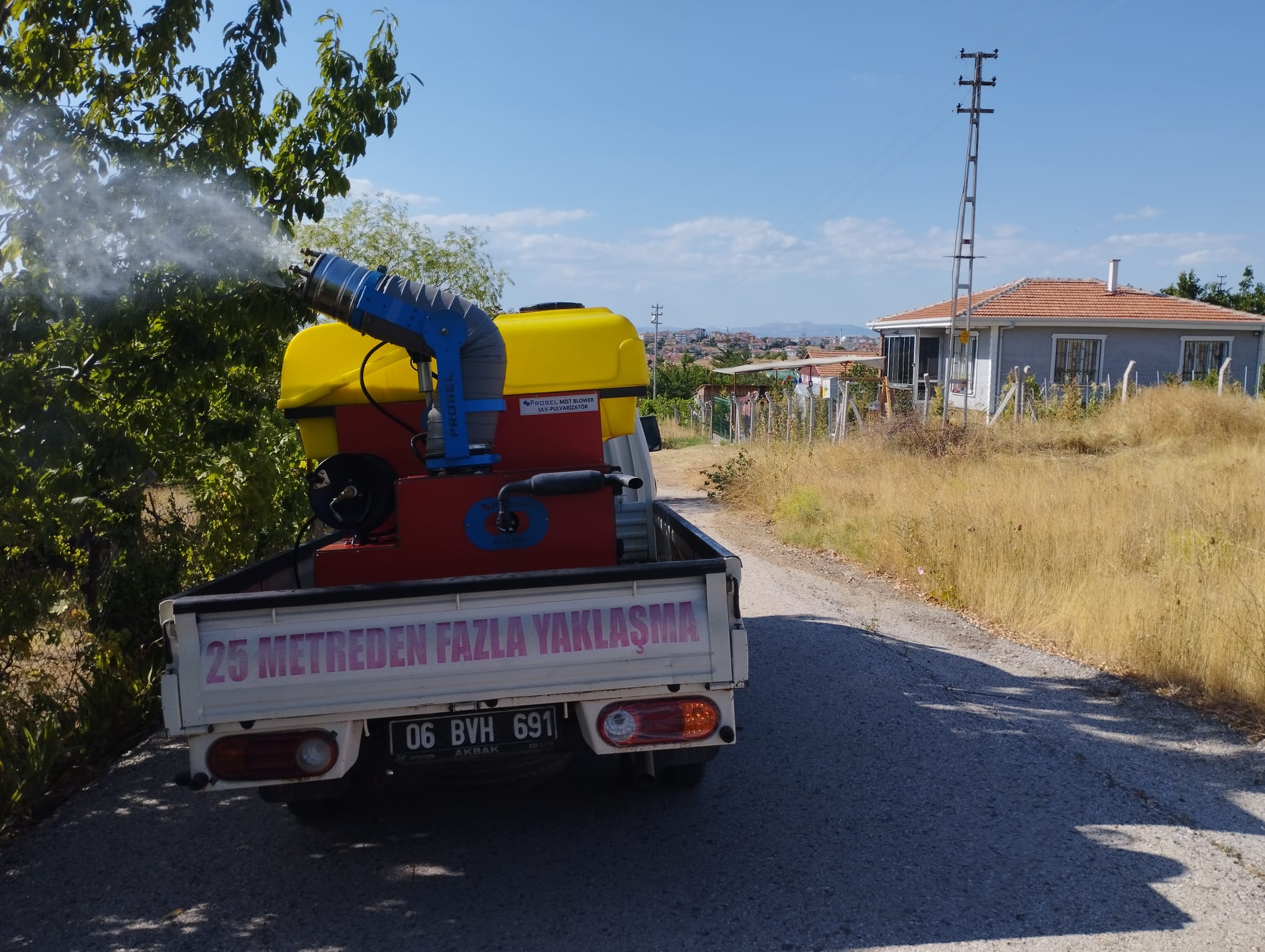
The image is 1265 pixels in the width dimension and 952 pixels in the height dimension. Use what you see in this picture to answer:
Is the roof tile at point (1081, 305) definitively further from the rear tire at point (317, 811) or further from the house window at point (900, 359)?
the rear tire at point (317, 811)

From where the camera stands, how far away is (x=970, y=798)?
463 centimetres

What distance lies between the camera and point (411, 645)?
3588 mm

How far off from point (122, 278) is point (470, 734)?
10.4 ft

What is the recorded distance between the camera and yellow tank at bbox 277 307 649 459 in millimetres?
5301

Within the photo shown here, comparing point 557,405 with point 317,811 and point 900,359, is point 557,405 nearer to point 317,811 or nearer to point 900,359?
point 317,811

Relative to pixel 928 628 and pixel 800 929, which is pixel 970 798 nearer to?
pixel 800 929

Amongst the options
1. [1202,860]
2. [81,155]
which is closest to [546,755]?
[1202,860]

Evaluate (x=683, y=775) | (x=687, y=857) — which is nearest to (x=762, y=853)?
(x=687, y=857)

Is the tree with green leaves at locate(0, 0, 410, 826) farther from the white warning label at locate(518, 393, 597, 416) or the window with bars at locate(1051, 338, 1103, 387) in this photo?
the window with bars at locate(1051, 338, 1103, 387)

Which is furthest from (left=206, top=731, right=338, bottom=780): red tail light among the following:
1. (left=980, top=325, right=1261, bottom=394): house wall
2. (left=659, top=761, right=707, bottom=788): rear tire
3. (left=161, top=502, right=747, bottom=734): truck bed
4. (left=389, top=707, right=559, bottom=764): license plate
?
(left=980, top=325, right=1261, bottom=394): house wall

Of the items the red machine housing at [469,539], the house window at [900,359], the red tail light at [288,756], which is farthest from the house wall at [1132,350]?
the red tail light at [288,756]

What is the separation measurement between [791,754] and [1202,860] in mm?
1888

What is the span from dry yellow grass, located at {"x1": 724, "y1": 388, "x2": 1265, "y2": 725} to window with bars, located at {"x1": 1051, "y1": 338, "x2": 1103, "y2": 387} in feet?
40.9

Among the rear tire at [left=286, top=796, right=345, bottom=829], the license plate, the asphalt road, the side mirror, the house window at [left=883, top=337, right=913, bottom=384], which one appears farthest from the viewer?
the house window at [left=883, top=337, right=913, bottom=384]
